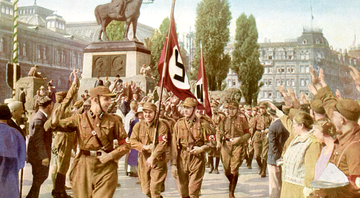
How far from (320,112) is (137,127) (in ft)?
11.1

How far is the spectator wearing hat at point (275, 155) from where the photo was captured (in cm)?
755

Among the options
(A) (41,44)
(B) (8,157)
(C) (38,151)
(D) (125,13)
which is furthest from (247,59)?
(B) (8,157)

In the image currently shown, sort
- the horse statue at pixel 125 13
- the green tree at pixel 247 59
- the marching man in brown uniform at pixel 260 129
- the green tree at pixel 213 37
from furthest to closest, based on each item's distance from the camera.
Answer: the green tree at pixel 247 59, the green tree at pixel 213 37, the horse statue at pixel 125 13, the marching man in brown uniform at pixel 260 129

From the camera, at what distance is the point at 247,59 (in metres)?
51.2

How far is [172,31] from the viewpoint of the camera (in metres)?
7.29

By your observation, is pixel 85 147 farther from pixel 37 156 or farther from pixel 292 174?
pixel 292 174

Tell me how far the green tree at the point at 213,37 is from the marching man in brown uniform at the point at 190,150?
112 ft

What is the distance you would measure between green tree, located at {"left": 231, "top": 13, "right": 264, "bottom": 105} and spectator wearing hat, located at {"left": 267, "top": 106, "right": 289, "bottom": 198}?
40926 mm

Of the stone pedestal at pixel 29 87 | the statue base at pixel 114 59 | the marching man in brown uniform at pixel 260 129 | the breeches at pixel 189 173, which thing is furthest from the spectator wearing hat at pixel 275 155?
the stone pedestal at pixel 29 87

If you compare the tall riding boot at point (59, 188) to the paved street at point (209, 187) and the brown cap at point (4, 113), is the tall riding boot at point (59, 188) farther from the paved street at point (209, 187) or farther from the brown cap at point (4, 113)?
the brown cap at point (4, 113)

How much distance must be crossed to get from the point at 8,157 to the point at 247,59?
1879 inches

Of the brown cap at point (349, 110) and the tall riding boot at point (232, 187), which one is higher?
the brown cap at point (349, 110)

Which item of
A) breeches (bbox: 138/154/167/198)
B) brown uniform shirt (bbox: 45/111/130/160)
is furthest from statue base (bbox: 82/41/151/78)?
brown uniform shirt (bbox: 45/111/130/160)

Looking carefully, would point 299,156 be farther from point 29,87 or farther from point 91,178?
point 29,87
